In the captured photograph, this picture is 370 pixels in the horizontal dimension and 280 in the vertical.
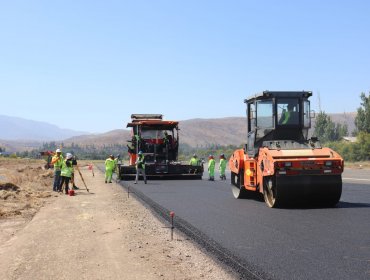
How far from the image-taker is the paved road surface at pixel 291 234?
6207 mm

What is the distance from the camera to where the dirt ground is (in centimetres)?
622

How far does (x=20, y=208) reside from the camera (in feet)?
45.8

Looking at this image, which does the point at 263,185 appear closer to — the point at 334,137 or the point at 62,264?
the point at 62,264

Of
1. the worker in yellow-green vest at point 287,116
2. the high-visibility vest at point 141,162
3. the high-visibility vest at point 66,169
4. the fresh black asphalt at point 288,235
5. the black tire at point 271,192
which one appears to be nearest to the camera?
the fresh black asphalt at point 288,235

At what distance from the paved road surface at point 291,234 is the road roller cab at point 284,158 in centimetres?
46

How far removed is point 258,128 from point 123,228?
5.37 meters

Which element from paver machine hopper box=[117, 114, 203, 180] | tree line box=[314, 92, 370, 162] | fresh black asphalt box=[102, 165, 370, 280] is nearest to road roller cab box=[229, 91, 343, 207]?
fresh black asphalt box=[102, 165, 370, 280]

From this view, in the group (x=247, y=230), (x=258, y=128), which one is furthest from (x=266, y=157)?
(x=247, y=230)

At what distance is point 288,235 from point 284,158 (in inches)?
140

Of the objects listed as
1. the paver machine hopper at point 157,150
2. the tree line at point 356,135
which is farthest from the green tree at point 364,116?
the paver machine hopper at point 157,150

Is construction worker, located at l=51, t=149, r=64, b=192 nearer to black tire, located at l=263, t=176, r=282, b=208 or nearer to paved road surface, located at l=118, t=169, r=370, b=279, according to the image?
paved road surface, located at l=118, t=169, r=370, b=279

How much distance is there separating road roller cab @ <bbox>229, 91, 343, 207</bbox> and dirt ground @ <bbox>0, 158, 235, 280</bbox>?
2.94 metres

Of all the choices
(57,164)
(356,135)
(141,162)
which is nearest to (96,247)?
(57,164)

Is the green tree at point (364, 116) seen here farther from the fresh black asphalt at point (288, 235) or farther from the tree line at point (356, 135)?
the fresh black asphalt at point (288, 235)
